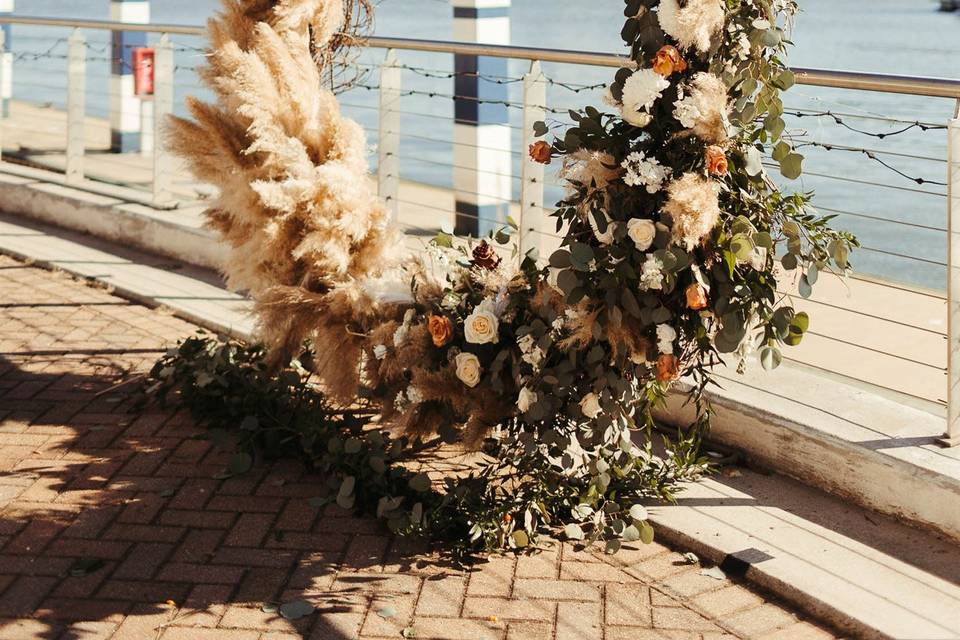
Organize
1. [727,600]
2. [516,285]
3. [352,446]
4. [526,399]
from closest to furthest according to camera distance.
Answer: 1. [727,600]
2. [526,399]
3. [516,285]
4. [352,446]

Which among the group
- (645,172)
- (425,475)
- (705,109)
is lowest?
(425,475)

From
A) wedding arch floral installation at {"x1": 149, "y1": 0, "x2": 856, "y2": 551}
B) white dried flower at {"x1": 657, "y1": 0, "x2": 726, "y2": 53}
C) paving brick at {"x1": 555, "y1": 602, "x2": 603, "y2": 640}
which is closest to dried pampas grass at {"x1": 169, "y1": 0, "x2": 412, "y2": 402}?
wedding arch floral installation at {"x1": 149, "y1": 0, "x2": 856, "y2": 551}

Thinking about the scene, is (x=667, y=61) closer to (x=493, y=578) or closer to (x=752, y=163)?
(x=752, y=163)

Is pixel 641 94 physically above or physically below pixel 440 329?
above

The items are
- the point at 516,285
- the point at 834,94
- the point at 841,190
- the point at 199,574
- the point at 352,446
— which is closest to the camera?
the point at 199,574

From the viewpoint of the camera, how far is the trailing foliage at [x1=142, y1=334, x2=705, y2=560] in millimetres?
3938

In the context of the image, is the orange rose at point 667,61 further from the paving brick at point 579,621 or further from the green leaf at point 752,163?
the paving brick at point 579,621

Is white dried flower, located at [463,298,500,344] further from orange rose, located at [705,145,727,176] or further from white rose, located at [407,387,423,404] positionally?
orange rose, located at [705,145,727,176]

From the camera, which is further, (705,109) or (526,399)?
(526,399)

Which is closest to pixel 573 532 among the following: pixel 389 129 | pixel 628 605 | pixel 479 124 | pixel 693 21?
pixel 628 605

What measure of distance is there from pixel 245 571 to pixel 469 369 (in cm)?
94

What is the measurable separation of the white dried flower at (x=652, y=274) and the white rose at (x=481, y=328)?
620 millimetres

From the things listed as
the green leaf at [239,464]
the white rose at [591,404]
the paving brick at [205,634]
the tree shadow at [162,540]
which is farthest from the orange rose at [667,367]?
the green leaf at [239,464]

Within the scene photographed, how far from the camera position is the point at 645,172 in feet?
11.5
